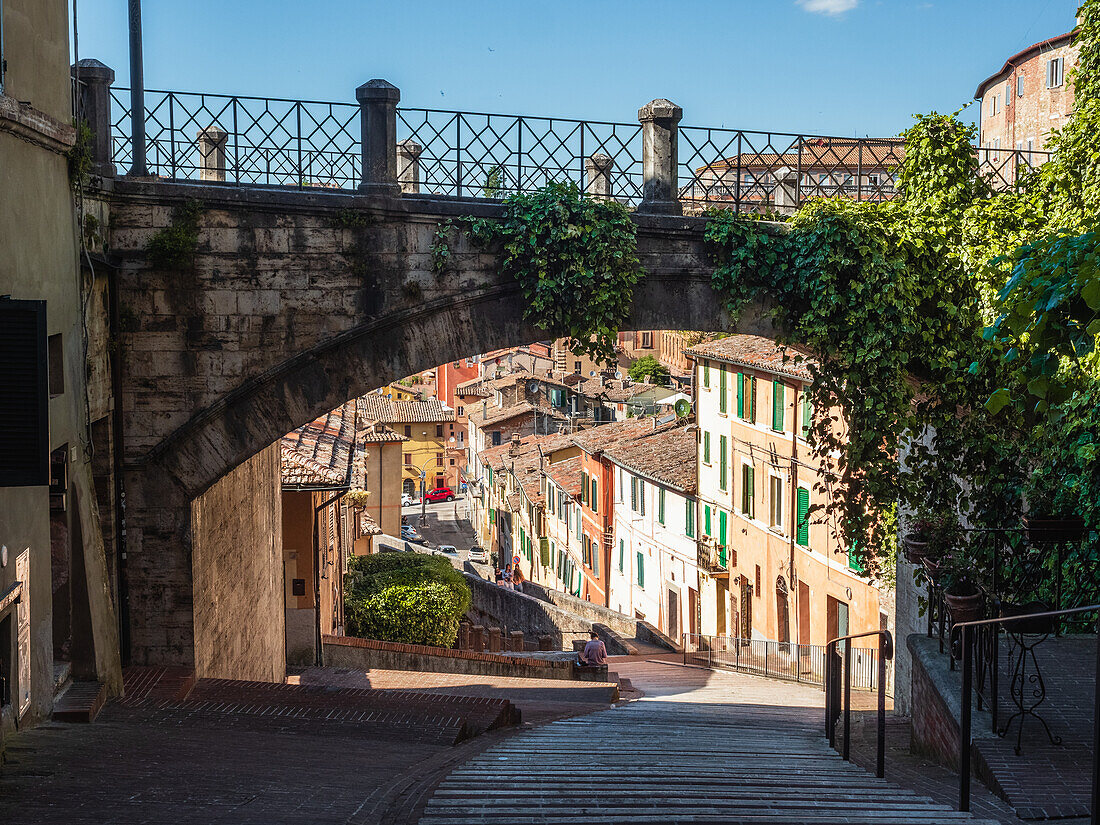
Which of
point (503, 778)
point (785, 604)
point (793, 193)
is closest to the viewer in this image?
point (503, 778)

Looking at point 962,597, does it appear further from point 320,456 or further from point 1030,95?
point 1030,95

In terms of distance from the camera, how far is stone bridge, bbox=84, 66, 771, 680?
9.52 metres

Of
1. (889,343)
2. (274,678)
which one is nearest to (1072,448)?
(889,343)

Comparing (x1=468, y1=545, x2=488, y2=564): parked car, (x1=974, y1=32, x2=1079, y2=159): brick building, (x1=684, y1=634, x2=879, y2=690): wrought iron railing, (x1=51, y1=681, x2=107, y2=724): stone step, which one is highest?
(x1=974, y1=32, x2=1079, y2=159): brick building

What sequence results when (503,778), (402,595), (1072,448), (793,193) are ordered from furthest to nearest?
(402,595) < (793,193) < (1072,448) < (503,778)

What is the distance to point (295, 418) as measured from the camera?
9.72m

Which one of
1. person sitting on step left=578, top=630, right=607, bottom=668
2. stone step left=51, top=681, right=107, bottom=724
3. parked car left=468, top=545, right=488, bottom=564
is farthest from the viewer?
parked car left=468, top=545, right=488, bottom=564

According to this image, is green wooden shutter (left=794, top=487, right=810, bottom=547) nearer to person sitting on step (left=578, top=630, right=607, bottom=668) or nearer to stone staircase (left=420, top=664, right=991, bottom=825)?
person sitting on step (left=578, top=630, right=607, bottom=668)

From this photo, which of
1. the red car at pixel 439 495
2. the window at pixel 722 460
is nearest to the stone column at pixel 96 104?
the window at pixel 722 460

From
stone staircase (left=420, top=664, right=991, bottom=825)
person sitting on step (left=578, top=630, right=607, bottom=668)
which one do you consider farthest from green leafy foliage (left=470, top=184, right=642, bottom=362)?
person sitting on step (left=578, top=630, right=607, bottom=668)

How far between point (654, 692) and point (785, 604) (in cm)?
920

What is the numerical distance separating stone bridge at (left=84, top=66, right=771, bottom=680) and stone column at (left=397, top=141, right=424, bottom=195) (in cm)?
64

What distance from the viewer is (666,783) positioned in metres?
6.33

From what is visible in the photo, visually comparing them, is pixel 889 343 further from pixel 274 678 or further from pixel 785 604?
pixel 785 604
